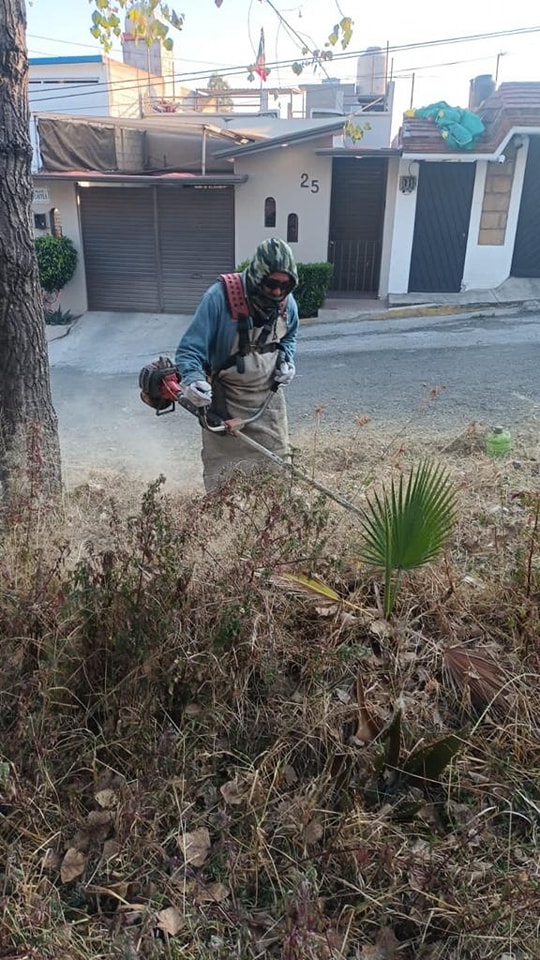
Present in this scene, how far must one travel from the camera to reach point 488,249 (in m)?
13.4

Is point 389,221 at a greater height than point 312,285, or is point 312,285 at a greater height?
point 389,221

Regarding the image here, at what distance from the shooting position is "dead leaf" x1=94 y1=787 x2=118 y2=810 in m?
1.87

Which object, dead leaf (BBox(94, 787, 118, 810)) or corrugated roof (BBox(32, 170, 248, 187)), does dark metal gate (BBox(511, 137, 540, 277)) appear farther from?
dead leaf (BBox(94, 787, 118, 810))

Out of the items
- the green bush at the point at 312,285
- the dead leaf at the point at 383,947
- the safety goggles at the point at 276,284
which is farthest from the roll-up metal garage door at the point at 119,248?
the dead leaf at the point at 383,947

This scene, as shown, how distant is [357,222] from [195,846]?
13735mm

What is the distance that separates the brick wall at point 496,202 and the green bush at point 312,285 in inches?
133

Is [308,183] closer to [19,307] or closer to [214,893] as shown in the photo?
[19,307]

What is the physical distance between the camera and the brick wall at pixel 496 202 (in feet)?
42.2

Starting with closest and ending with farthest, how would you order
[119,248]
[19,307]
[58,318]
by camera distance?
[19,307] → [58,318] → [119,248]

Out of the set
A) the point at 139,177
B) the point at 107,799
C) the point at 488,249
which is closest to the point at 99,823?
the point at 107,799

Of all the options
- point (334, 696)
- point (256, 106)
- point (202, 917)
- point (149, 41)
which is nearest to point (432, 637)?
point (334, 696)

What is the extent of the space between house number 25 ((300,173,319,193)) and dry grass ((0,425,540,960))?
11.8 m

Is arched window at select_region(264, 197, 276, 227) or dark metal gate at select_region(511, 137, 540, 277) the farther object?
arched window at select_region(264, 197, 276, 227)

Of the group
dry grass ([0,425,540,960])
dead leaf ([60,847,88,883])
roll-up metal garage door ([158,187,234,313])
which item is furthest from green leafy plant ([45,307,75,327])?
dead leaf ([60,847,88,883])
